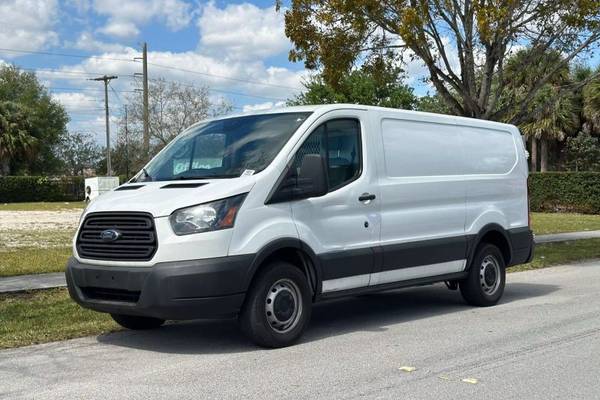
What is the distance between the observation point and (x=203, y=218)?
6137mm

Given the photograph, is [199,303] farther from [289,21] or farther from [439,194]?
[289,21]

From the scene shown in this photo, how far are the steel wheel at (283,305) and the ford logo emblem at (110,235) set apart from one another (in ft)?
4.71

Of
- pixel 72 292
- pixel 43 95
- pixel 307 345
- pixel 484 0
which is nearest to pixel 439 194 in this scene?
pixel 307 345

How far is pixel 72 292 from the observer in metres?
6.74

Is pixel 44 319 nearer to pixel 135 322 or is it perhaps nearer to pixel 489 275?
pixel 135 322

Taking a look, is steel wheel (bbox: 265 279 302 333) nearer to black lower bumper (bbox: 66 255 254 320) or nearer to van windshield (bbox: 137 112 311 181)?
black lower bumper (bbox: 66 255 254 320)

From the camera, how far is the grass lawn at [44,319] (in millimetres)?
7258

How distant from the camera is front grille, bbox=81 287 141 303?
6.26 metres

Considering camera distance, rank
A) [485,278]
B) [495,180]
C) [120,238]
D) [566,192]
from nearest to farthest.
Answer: [120,238] → [485,278] → [495,180] → [566,192]

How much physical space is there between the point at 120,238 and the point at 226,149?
4.69 ft

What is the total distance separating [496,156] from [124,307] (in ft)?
17.4

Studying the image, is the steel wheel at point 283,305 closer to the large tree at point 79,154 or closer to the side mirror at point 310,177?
the side mirror at point 310,177

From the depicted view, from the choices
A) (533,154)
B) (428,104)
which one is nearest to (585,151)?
(533,154)

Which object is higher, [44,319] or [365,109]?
[365,109]
